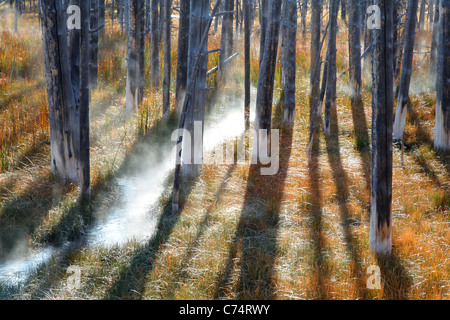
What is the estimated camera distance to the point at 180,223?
218 inches

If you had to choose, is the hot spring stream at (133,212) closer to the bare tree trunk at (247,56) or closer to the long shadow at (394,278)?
the bare tree trunk at (247,56)

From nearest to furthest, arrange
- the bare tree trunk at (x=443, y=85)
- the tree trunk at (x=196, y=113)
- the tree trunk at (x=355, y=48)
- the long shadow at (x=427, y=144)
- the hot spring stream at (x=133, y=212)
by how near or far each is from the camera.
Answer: the hot spring stream at (x=133, y=212) → the tree trunk at (x=196, y=113) → the long shadow at (x=427, y=144) → the bare tree trunk at (x=443, y=85) → the tree trunk at (x=355, y=48)

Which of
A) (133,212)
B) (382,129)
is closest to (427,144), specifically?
(382,129)

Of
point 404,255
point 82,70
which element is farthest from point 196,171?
point 404,255

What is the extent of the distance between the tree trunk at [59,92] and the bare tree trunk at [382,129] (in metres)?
4.22

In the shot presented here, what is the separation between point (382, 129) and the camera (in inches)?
177

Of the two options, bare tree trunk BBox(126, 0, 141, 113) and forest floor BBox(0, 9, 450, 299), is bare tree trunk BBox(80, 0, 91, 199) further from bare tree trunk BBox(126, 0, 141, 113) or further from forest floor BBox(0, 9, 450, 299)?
bare tree trunk BBox(126, 0, 141, 113)

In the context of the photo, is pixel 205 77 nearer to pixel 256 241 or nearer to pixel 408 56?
pixel 256 241

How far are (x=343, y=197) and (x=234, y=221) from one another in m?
1.84

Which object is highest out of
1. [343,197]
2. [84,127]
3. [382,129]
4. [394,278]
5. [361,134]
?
[382,129]

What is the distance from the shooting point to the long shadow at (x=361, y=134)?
738 centimetres

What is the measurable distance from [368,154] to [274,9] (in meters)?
3.28

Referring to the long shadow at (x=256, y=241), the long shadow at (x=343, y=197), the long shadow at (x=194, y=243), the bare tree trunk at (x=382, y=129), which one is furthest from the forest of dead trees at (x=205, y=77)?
the long shadow at (x=256, y=241)

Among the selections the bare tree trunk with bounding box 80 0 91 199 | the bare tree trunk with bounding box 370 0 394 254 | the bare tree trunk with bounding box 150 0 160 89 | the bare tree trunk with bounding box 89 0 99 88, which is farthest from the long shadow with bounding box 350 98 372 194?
the bare tree trunk with bounding box 89 0 99 88
